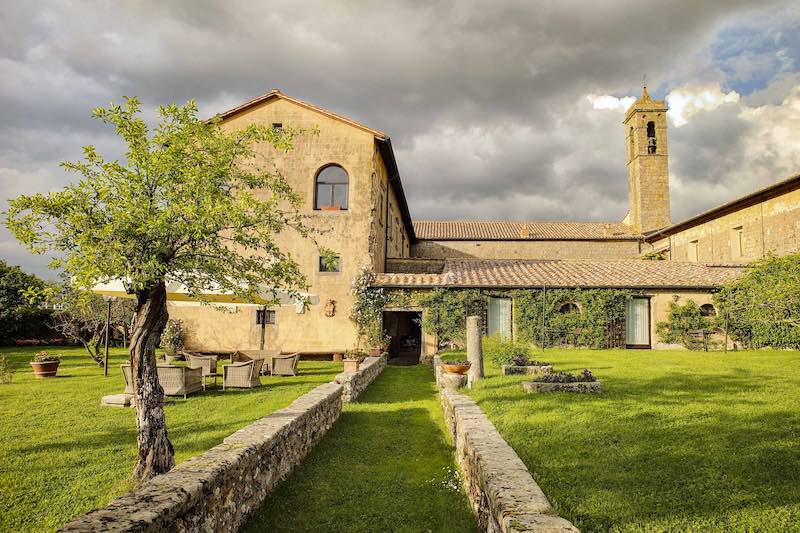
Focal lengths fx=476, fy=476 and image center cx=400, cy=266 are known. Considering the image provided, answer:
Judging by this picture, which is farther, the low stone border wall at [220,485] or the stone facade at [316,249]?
the stone facade at [316,249]

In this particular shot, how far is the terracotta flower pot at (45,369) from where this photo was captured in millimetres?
12797

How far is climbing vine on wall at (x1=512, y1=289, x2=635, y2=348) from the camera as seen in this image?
1872cm

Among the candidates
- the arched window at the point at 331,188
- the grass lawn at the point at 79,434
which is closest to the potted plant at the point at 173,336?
the grass lawn at the point at 79,434

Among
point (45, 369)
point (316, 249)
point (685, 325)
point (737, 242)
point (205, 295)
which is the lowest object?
point (45, 369)

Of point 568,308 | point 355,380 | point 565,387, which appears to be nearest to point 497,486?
point 565,387

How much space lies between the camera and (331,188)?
18.9 metres

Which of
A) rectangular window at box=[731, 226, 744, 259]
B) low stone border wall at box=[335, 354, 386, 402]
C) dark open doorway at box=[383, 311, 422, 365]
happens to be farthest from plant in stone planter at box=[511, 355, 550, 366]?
rectangular window at box=[731, 226, 744, 259]

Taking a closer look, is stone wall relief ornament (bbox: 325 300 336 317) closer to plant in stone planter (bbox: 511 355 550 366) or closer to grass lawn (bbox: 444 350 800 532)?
plant in stone planter (bbox: 511 355 550 366)

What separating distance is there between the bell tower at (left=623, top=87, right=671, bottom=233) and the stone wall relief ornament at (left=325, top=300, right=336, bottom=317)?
27422 mm

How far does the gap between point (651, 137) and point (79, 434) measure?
4054cm

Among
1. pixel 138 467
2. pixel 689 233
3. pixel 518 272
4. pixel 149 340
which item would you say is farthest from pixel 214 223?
pixel 689 233

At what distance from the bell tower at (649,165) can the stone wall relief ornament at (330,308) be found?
90.0 ft

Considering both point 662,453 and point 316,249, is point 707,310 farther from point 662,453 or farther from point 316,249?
point 662,453

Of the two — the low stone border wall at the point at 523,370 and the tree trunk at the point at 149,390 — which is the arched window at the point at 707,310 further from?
the tree trunk at the point at 149,390
